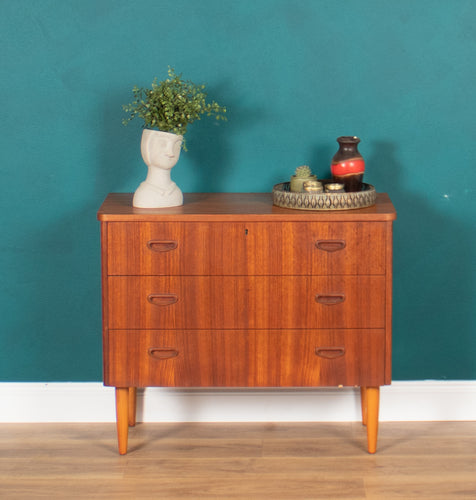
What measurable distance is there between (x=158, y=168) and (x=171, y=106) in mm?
211

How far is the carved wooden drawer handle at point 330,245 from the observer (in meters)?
2.59

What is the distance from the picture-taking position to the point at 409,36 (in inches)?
112

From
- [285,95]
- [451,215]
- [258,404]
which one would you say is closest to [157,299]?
[258,404]

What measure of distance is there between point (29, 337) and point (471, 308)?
1.66 metres

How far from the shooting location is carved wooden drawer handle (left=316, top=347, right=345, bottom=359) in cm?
266

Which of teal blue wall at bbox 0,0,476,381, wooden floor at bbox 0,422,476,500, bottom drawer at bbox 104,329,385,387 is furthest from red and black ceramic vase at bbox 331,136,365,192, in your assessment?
wooden floor at bbox 0,422,476,500

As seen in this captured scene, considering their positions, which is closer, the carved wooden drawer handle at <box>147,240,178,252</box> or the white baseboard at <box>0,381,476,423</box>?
the carved wooden drawer handle at <box>147,240,178,252</box>

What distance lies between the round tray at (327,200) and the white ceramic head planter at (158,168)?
0.37 metres

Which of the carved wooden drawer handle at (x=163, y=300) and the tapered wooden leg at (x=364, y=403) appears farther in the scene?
the tapered wooden leg at (x=364, y=403)

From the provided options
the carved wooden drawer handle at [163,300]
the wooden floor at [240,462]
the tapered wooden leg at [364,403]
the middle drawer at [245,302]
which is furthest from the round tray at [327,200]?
the wooden floor at [240,462]

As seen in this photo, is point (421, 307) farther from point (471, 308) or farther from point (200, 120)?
point (200, 120)

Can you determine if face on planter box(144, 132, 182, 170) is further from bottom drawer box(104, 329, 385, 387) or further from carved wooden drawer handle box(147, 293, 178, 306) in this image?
bottom drawer box(104, 329, 385, 387)

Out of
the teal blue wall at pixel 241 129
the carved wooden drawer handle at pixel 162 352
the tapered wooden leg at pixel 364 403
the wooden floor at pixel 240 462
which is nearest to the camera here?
the wooden floor at pixel 240 462

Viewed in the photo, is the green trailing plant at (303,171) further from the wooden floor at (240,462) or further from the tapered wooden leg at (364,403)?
the wooden floor at (240,462)
